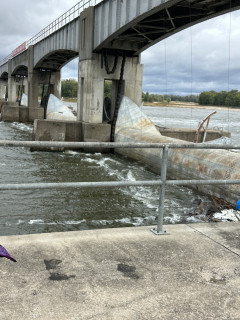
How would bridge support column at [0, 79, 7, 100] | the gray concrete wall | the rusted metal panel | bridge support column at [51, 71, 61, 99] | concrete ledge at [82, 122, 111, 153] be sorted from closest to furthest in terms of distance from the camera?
the rusted metal panel
the gray concrete wall
concrete ledge at [82, 122, 111, 153]
bridge support column at [51, 71, 61, 99]
bridge support column at [0, 79, 7, 100]

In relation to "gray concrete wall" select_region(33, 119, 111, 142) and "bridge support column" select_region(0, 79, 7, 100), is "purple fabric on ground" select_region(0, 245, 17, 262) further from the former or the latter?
"bridge support column" select_region(0, 79, 7, 100)

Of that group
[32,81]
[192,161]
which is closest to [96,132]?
[192,161]

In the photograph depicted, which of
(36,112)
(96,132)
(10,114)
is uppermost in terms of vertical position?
(36,112)

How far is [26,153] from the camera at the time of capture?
18.8 metres

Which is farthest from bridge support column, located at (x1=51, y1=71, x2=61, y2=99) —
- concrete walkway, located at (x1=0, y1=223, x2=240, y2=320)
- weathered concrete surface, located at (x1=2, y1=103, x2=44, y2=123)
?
concrete walkway, located at (x1=0, y1=223, x2=240, y2=320)

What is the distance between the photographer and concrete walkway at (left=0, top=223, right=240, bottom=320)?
2.36m

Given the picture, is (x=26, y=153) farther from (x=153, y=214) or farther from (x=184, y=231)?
(x=184, y=231)

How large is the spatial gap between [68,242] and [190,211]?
655 cm

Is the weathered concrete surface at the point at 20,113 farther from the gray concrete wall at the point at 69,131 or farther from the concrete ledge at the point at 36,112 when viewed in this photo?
the gray concrete wall at the point at 69,131

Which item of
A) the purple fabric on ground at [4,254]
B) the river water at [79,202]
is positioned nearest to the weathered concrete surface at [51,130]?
the river water at [79,202]

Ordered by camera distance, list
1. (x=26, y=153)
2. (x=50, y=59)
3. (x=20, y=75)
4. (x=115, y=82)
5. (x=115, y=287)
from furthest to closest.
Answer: (x=20, y=75) → (x=50, y=59) → (x=115, y=82) → (x=26, y=153) → (x=115, y=287)

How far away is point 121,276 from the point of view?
281 cm

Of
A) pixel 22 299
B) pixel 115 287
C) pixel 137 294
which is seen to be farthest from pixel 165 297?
pixel 22 299

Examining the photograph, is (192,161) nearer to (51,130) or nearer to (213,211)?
(213,211)
